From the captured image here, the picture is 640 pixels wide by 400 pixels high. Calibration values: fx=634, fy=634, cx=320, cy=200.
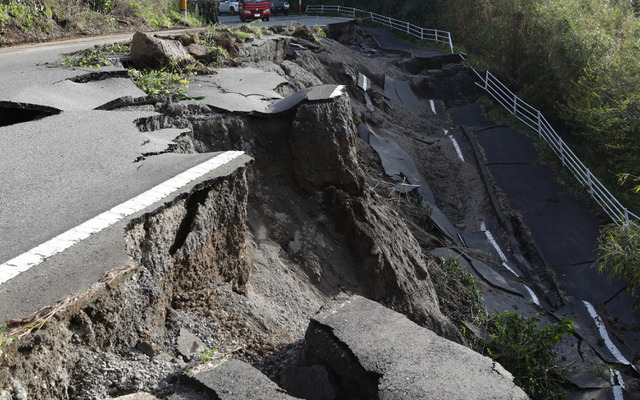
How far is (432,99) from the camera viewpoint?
22.1m

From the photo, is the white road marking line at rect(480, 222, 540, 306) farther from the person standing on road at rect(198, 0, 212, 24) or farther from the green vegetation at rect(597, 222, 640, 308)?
the person standing on road at rect(198, 0, 212, 24)

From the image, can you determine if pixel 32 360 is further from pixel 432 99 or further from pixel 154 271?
pixel 432 99

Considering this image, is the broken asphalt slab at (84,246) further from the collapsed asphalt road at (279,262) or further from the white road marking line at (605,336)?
the white road marking line at (605,336)

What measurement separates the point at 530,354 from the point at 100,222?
6109 mm

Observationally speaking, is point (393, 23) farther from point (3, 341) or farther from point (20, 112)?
point (3, 341)

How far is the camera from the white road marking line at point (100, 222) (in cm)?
385

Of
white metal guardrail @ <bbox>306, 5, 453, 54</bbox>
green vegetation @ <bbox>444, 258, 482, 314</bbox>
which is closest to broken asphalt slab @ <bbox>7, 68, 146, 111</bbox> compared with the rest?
green vegetation @ <bbox>444, 258, 482, 314</bbox>

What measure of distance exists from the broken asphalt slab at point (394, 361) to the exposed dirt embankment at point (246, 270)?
17.7 inches

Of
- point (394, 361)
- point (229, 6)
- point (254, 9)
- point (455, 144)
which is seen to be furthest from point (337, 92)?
point (229, 6)

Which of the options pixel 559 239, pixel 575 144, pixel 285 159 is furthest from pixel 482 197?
pixel 285 159

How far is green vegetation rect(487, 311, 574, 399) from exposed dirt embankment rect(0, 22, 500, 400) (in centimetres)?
65

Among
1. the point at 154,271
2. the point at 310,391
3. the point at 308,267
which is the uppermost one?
the point at 154,271

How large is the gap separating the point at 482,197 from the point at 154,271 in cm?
1225

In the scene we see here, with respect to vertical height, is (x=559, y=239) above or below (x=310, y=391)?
below
